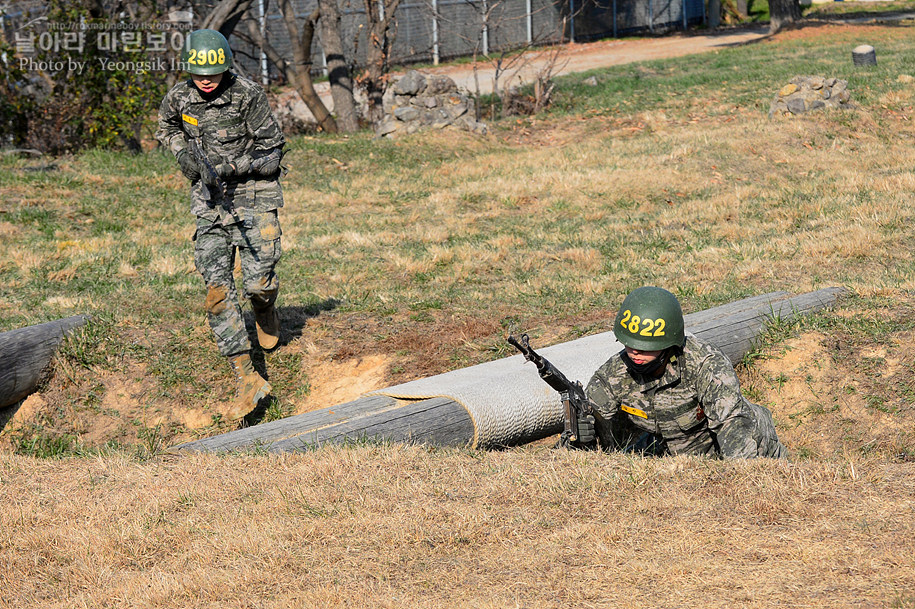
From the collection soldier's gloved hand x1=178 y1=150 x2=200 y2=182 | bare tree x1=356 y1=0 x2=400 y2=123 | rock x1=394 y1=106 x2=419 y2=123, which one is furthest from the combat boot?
bare tree x1=356 y1=0 x2=400 y2=123

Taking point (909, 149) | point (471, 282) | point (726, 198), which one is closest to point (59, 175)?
point (471, 282)

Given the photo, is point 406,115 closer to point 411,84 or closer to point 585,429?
point 411,84

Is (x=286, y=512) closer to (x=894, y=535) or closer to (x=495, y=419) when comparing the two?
(x=495, y=419)

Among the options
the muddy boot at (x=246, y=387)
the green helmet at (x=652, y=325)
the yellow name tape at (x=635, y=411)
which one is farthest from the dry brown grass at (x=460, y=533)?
the muddy boot at (x=246, y=387)

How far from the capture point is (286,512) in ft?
14.4

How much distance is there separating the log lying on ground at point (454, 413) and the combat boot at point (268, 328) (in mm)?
1654

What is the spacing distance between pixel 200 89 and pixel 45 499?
119 inches

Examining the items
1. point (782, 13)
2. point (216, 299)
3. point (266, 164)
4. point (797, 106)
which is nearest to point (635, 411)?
point (216, 299)

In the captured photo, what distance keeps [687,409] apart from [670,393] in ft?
0.40

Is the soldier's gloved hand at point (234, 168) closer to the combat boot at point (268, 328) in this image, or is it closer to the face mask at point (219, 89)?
the face mask at point (219, 89)

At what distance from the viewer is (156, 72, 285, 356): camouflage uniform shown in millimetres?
6605

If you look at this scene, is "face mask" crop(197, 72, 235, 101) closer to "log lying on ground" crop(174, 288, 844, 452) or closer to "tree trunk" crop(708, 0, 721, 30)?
"log lying on ground" crop(174, 288, 844, 452)

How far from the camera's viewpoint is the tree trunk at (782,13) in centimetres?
2681

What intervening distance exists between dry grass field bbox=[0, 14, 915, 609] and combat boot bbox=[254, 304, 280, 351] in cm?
19
